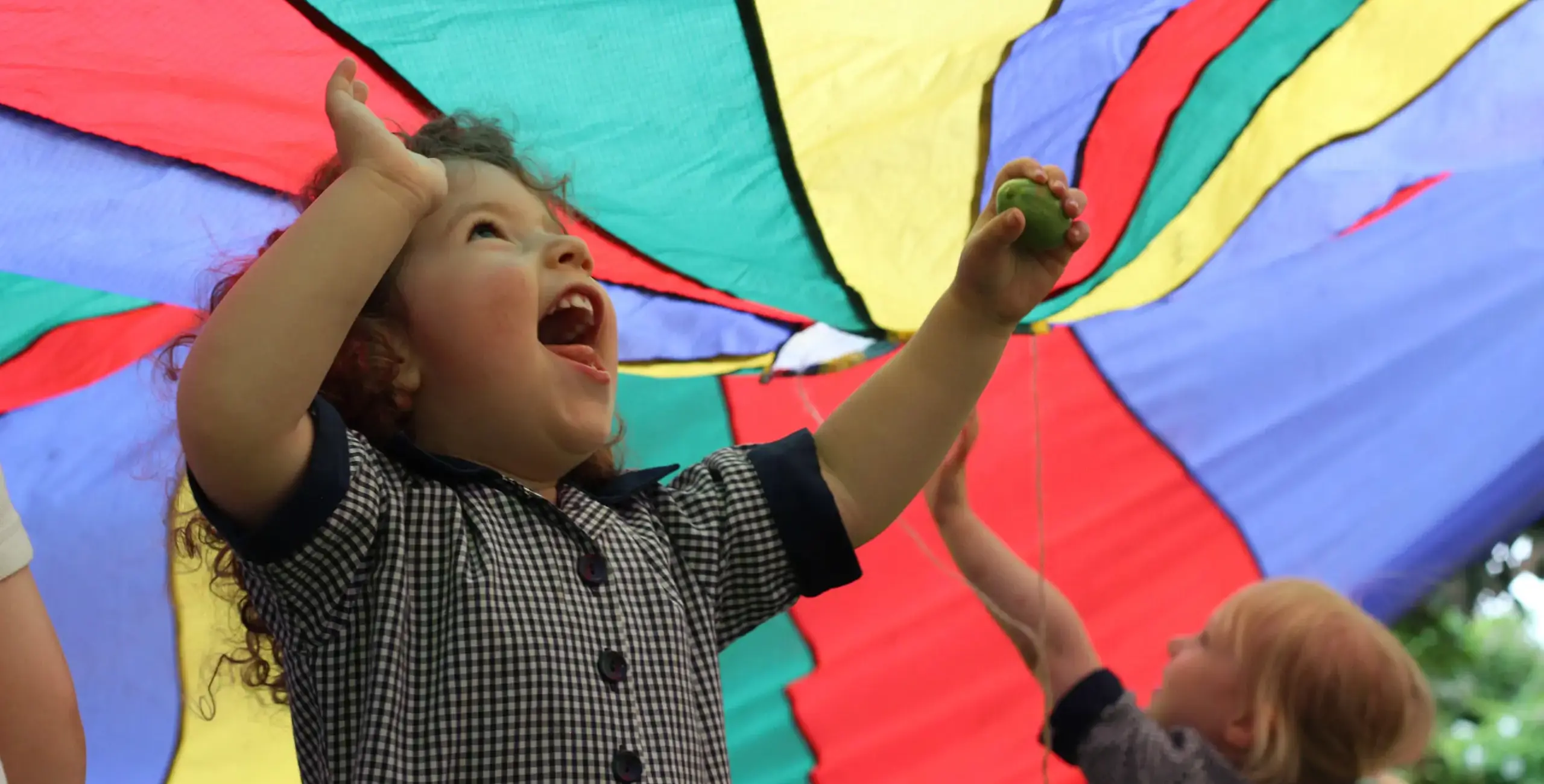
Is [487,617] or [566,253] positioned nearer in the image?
[487,617]

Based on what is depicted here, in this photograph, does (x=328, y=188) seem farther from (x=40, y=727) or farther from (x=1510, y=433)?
(x=1510, y=433)

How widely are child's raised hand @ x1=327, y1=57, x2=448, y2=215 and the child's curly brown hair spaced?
0.30ft

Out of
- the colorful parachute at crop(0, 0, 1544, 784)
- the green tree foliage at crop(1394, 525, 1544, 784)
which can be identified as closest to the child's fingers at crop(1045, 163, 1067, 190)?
the colorful parachute at crop(0, 0, 1544, 784)

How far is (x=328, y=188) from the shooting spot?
69 cm

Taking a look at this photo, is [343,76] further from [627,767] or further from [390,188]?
[627,767]

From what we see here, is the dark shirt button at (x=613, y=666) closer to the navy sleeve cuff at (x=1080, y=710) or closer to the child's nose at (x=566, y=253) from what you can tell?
the child's nose at (x=566, y=253)

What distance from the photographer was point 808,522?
2.81 ft

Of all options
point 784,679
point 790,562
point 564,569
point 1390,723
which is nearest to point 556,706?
point 564,569

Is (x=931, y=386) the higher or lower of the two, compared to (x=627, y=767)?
higher

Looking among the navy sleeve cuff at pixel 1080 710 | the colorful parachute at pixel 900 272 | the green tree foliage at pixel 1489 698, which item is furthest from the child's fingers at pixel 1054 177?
the green tree foliage at pixel 1489 698

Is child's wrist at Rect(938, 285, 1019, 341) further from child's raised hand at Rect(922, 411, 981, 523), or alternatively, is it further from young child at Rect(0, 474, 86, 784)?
young child at Rect(0, 474, 86, 784)

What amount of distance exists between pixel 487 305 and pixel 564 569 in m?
0.16

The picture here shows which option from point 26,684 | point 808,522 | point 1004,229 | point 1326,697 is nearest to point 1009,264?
point 1004,229

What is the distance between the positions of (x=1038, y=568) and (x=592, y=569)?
714mm
